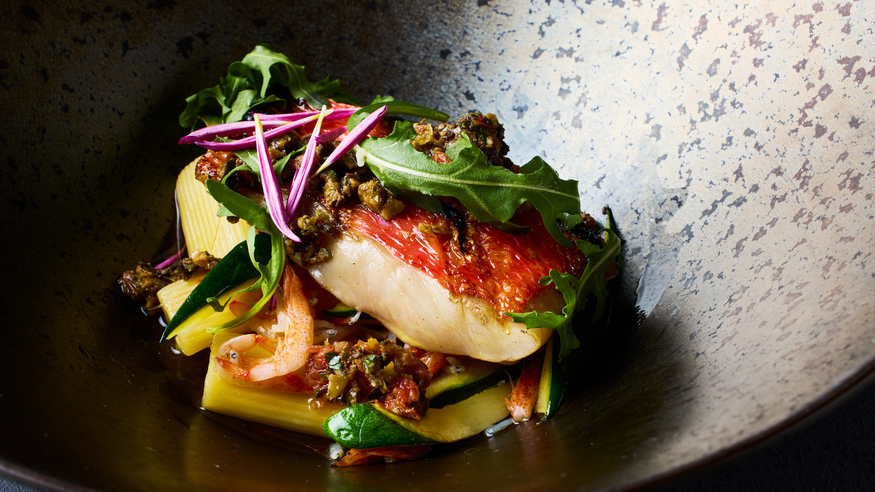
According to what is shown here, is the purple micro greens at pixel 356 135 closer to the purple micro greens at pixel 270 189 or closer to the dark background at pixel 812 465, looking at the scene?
the purple micro greens at pixel 270 189

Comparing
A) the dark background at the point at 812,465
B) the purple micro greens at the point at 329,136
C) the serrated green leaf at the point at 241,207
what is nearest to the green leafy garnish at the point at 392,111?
the purple micro greens at the point at 329,136

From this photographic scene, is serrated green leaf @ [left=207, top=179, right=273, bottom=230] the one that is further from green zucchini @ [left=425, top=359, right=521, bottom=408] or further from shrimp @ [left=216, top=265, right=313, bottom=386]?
green zucchini @ [left=425, top=359, right=521, bottom=408]

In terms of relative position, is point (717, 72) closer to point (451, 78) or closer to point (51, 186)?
point (451, 78)

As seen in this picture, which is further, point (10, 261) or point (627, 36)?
point (627, 36)

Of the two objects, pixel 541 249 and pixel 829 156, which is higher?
pixel 829 156

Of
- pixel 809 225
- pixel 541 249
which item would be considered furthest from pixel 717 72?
pixel 541 249

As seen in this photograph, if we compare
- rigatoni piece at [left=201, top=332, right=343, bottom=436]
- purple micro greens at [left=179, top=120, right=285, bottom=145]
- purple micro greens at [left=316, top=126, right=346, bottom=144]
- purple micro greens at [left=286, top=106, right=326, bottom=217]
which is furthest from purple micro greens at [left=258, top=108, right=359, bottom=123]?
rigatoni piece at [left=201, top=332, right=343, bottom=436]
